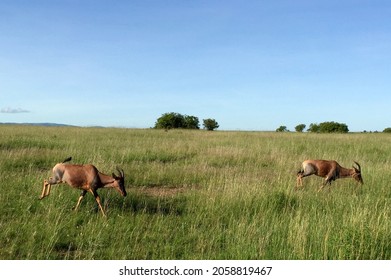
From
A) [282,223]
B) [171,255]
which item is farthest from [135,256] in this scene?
[282,223]

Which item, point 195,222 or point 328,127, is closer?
point 195,222

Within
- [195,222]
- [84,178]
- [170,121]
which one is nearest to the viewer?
[84,178]

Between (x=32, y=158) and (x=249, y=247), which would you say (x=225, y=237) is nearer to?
(x=249, y=247)

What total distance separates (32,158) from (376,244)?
10.9 metres

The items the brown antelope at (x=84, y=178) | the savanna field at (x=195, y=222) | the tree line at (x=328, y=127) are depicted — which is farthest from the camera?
the tree line at (x=328, y=127)

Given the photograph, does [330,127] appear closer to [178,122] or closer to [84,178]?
[178,122]

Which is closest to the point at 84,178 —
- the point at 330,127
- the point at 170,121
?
the point at 170,121

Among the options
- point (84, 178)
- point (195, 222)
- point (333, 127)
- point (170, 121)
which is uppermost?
point (333, 127)

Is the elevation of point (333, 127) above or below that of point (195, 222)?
above

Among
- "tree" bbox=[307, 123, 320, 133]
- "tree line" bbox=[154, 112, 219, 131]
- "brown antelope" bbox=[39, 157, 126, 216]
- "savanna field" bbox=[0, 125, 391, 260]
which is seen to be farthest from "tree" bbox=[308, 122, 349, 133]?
"brown antelope" bbox=[39, 157, 126, 216]

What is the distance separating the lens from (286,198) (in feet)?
24.3

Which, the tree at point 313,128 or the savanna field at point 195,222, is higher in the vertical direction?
the tree at point 313,128

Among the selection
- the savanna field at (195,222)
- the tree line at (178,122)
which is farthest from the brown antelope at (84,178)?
the tree line at (178,122)

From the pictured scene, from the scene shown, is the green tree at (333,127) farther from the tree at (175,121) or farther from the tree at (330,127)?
the tree at (175,121)
